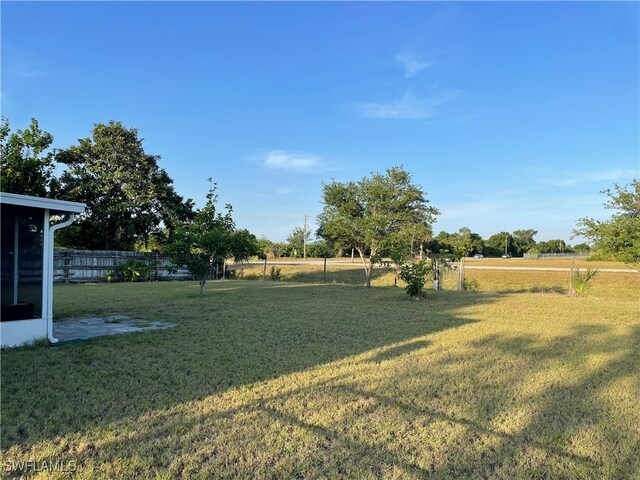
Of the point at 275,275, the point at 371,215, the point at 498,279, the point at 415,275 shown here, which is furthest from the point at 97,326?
the point at 498,279

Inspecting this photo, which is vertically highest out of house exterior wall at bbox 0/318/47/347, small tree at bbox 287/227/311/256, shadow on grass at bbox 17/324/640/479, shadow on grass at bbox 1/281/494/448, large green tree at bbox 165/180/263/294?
small tree at bbox 287/227/311/256

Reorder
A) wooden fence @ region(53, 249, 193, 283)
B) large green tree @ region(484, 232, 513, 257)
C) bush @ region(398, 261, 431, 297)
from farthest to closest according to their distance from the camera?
large green tree @ region(484, 232, 513, 257)
wooden fence @ region(53, 249, 193, 283)
bush @ region(398, 261, 431, 297)

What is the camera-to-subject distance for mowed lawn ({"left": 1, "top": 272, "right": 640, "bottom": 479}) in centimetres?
229

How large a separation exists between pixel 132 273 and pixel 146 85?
8665mm

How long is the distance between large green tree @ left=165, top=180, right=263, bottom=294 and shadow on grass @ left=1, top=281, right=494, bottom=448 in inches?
87.9

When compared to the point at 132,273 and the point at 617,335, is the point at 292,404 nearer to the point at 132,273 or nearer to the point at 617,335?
the point at 617,335

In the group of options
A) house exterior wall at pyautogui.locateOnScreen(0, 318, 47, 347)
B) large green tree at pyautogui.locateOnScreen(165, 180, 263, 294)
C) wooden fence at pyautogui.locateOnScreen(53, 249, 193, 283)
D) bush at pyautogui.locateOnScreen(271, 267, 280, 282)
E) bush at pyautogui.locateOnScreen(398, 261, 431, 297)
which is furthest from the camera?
bush at pyautogui.locateOnScreen(271, 267, 280, 282)

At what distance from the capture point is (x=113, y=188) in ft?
58.7

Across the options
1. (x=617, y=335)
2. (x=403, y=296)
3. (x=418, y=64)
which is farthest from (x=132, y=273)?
(x=617, y=335)

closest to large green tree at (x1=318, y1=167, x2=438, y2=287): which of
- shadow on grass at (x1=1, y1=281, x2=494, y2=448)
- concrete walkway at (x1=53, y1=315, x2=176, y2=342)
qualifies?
shadow on grass at (x1=1, y1=281, x2=494, y2=448)

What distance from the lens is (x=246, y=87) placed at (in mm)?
12039

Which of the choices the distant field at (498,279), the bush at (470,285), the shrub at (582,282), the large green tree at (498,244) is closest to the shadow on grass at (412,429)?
the shrub at (582,282)

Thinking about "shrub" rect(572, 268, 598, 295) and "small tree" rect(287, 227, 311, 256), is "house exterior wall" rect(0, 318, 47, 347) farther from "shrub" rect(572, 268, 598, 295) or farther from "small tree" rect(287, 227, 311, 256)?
"small tree" rect(287, 227, 311, 256)

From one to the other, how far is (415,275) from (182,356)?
6937 millimetres
